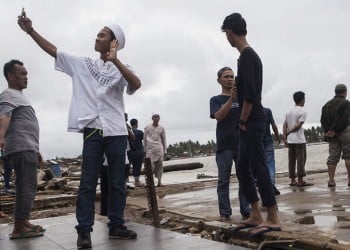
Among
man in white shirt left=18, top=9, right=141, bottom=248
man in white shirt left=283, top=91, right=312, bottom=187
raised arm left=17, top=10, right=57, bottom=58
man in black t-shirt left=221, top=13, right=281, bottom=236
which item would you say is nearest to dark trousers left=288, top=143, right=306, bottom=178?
man in white shirt left=283, top=91, right=312, bottom=187

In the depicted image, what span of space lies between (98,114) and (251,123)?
144 cm

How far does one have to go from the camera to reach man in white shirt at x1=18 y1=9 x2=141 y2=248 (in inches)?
164

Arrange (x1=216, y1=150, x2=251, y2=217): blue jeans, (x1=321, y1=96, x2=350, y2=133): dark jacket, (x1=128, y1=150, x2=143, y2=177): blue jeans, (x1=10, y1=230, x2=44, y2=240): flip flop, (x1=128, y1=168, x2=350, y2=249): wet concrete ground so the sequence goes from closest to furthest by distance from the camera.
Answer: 1. (x1=128, y1=168, x2=350, y2=249): wet concrete ground
2. (x1=10, y1=230, x2=44, y2=240): flip flop
3. (x1=216, y1=150, x2=251, y2=217): blue jeans
4. (x1=321, y1=96, x2=350, y2=133): dark jacket
5. (x1=128, y1=150, x2=143, y2=177): blue jeans

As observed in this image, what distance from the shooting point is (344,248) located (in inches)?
133

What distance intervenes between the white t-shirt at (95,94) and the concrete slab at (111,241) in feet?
3.27

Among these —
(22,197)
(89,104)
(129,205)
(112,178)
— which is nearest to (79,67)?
(89,104)

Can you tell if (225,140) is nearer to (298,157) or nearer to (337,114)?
(337,114)

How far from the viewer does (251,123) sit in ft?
14.5

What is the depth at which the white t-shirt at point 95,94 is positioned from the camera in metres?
4.22

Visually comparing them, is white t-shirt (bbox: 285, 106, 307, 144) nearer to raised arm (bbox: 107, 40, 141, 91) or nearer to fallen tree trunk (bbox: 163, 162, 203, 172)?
raised arm (bbox: 107, 40, 141, 91)

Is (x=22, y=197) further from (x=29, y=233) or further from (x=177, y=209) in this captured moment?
(x=177, y=209)

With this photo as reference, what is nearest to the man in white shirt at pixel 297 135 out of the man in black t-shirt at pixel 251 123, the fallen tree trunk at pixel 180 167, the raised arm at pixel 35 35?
the man in black t-shirt at pixel 251 123

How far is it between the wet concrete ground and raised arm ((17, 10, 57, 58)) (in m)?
2.50

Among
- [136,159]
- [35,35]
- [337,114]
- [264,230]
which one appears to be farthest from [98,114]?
[136,159]
